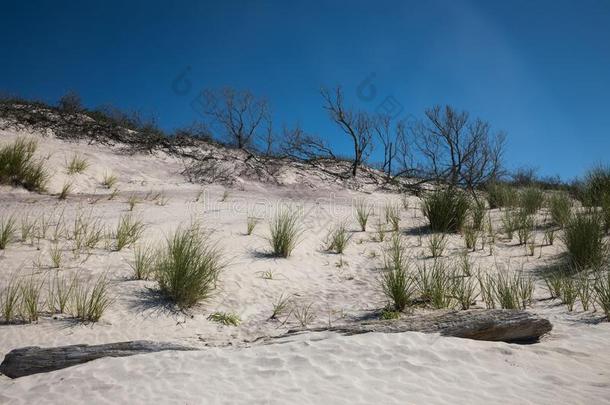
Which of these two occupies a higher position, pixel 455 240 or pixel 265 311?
pixel 455 240

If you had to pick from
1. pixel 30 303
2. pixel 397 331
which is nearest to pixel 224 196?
pixel 30 303

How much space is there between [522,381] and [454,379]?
41 cm

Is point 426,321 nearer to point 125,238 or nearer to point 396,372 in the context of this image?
point 396,372

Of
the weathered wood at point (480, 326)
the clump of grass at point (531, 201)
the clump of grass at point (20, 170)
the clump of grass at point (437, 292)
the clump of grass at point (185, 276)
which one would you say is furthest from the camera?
the clump of grass at point (531, 201)

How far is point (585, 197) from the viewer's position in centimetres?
932

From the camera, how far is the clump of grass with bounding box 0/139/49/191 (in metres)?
8.74

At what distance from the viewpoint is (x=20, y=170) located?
8.95 metres

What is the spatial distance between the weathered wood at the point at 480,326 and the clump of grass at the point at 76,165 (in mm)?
8824

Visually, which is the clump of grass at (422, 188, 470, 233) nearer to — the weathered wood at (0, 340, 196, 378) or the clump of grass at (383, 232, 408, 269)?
the clump of grass at (383, 232, 408, 269)

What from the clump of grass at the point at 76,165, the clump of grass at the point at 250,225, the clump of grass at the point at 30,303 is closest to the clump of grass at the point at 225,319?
the clump of grass at the point at 30,303

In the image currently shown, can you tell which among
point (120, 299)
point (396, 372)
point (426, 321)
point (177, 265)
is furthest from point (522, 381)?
point (120, 299)

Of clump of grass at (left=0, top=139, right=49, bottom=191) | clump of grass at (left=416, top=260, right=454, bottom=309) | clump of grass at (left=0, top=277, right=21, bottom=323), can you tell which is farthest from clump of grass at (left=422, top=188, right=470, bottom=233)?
clump of grass at (left=0, top=139, right=49, bottom=191)

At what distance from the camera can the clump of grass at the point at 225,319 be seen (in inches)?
174

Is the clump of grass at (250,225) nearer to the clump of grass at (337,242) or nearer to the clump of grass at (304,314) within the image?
the clump of grass at (337,242)
